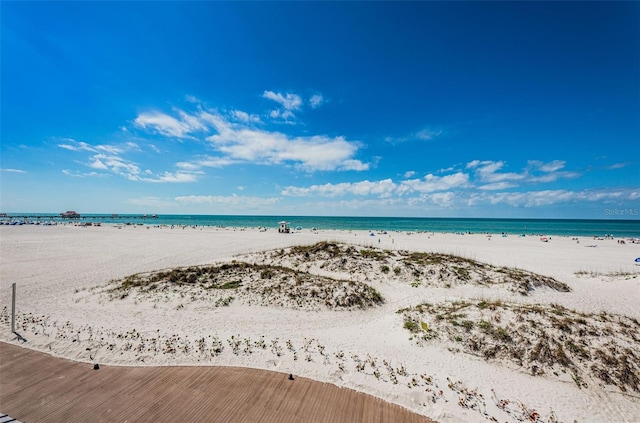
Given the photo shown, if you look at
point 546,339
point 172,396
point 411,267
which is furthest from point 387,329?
point 411,267

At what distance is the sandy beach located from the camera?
23.7ft

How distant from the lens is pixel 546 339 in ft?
29.5

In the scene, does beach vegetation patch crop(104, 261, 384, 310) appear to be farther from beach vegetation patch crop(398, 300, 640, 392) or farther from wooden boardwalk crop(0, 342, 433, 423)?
wooden boardwalk crop(0, 342, 433, 423)

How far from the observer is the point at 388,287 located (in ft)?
53.1

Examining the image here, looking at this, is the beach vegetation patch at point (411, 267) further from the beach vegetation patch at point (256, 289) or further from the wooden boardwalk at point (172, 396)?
the wooden boardwalk at point (172, 396)

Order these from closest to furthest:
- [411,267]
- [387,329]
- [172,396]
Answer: [172,396]
[387,329]
[411,267]

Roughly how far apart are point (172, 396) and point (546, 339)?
11.8m

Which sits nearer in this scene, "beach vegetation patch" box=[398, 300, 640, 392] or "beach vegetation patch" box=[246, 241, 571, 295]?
"beach vegetation patch" box=[398, 300, 640, 392]

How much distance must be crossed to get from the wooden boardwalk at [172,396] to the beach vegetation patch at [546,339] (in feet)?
15.0

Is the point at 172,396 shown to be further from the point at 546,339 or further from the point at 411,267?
the point at 411,267

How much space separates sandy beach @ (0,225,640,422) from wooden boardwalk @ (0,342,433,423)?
1.67ft

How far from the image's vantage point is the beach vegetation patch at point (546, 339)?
25.9ft

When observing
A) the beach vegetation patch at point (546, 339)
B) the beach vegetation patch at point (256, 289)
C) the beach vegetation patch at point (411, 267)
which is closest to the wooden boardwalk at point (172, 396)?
the beach vegetation patch at point (546, 339)

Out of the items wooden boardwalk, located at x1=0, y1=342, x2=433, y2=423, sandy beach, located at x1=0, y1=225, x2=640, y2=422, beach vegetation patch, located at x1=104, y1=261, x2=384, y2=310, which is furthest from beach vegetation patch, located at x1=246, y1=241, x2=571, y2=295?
wooden boardwalk, located at x1=0, y1=342, x2=433, y2=423
